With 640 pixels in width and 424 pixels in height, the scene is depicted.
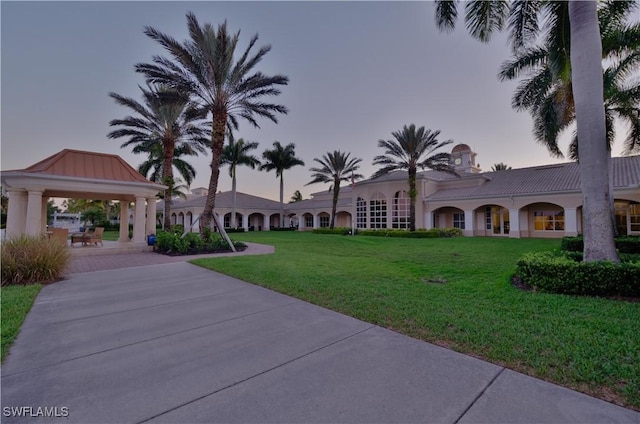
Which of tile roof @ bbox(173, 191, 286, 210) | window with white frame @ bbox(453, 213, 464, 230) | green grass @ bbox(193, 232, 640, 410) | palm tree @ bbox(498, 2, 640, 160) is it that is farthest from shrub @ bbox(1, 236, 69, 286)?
tile roof @ bbox(173, 191, 286, 210)

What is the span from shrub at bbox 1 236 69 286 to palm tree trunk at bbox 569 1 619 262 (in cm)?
1318

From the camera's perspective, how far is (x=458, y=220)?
1138 inches

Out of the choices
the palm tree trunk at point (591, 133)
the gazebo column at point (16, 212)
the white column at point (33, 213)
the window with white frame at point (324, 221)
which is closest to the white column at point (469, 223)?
the window with white frame at point (324, 221)

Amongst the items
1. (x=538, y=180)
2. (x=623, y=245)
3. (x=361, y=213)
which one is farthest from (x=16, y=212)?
(x=538, y=180)

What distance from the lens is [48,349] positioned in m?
3.64

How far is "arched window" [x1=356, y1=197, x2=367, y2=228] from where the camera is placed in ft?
112

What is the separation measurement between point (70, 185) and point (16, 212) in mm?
2432

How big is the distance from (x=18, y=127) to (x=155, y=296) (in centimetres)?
1296

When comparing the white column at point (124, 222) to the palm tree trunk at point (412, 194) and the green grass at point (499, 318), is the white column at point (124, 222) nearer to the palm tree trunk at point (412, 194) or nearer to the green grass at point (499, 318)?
Answer: the green grass at point (499, 318)

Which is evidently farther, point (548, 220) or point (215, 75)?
point (548, 220)

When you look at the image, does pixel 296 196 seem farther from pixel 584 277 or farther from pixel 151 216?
pixel 584 277

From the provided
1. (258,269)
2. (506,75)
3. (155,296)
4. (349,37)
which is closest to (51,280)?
(155,296)

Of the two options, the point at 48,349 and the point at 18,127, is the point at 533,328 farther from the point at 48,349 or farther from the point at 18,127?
the point at 18,127

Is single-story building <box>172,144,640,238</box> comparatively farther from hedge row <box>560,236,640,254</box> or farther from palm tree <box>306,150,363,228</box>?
hedge row <box>560,236,640,254</box>
